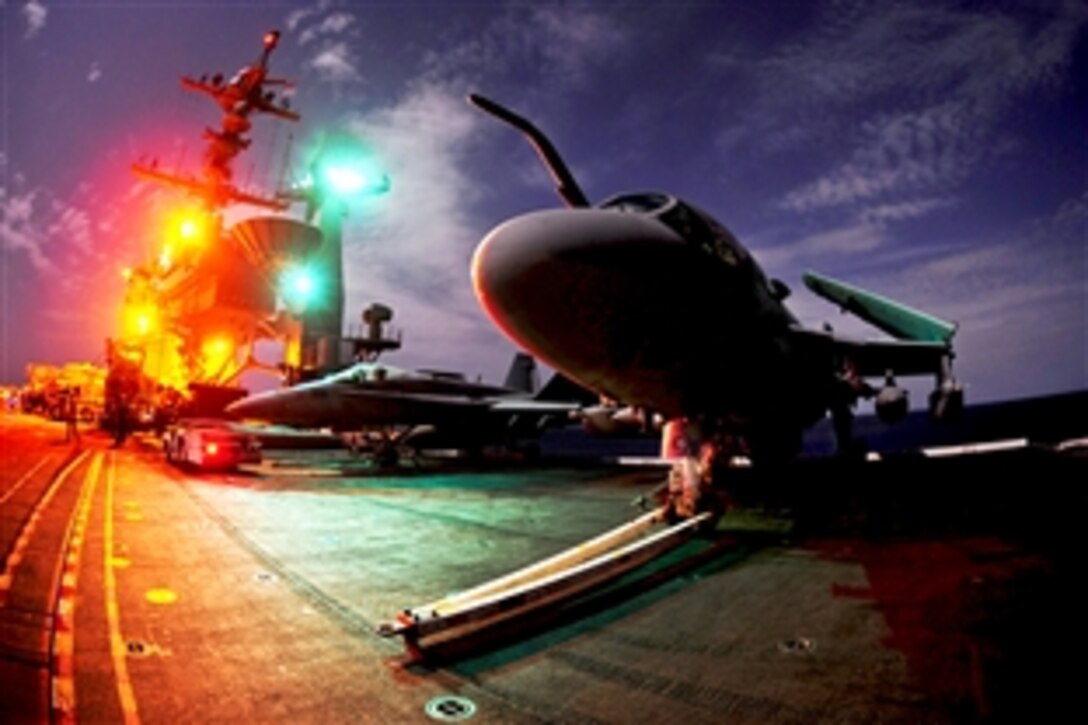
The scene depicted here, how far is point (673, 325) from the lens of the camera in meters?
5.84

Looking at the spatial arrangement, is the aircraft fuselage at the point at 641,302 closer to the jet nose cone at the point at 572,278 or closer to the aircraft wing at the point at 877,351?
the jet nose cone at the point at 572,278

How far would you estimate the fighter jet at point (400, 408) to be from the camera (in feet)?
58.4

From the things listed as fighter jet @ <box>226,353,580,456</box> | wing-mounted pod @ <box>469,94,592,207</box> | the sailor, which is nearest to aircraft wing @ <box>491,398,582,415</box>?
fighter jet @ <box>226,353,580,456</box>

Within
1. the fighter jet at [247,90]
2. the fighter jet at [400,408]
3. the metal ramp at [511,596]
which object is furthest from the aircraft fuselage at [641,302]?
the fighter jet at [247,90]

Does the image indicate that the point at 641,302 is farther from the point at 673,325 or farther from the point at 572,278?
the point at 572,278

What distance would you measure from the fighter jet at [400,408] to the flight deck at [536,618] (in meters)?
8.35

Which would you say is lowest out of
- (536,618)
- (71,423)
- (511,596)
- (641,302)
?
(71,423)

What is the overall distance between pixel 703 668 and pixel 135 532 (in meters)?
7.51

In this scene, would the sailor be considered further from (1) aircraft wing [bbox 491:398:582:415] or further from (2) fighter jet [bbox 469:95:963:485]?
(2) fighter jet [bbox 469:95:963:485]

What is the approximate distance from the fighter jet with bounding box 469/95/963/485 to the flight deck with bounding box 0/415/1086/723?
1872 millimetres

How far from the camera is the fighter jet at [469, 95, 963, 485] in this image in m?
4.88

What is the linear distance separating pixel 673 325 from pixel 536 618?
10.7 feet

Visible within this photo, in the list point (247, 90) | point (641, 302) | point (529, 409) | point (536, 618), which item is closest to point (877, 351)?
point (641, 302)

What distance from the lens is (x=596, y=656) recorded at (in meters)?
3.69
